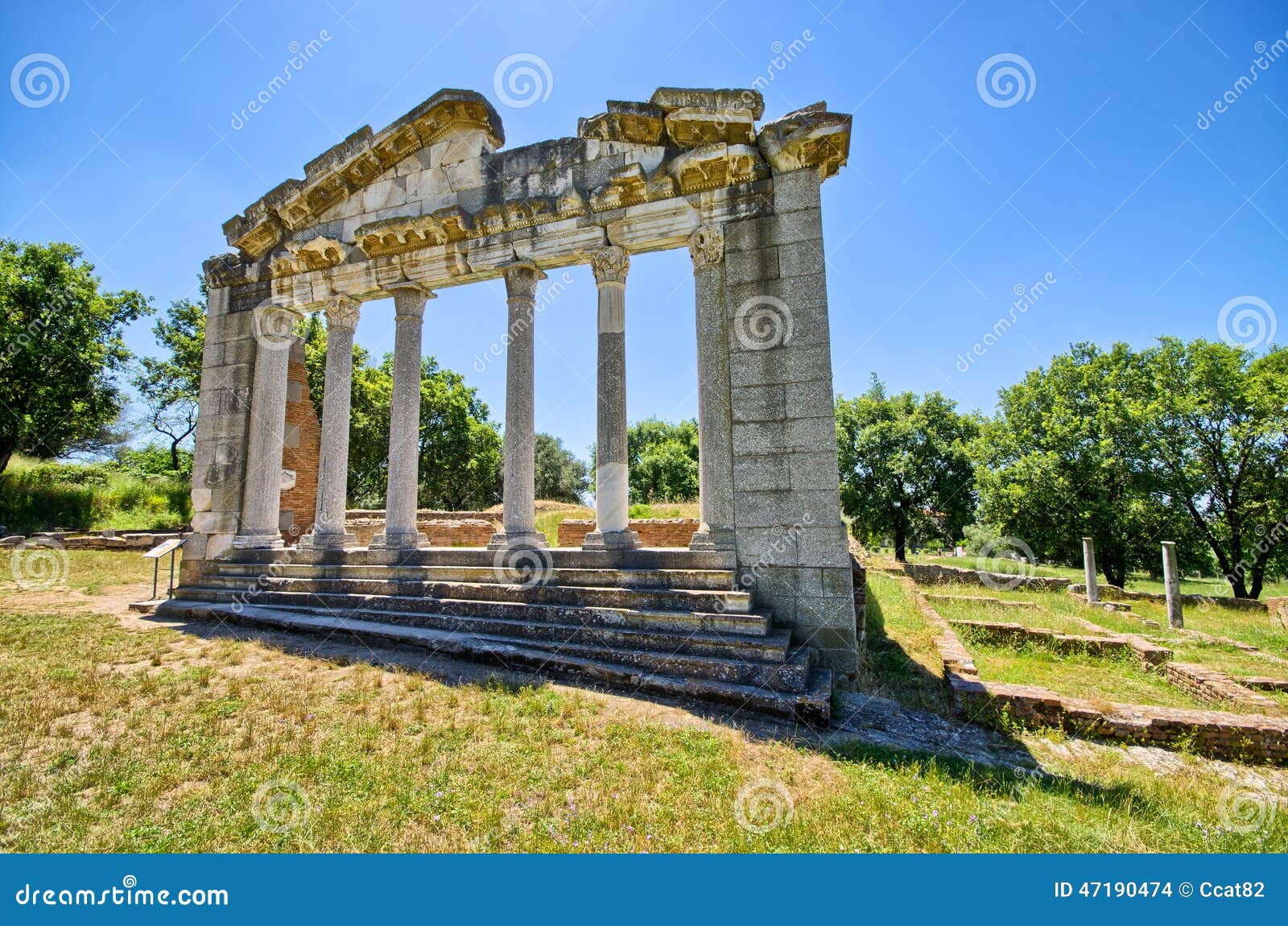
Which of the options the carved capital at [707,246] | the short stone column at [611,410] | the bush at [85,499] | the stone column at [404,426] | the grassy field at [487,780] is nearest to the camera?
the grassy field at [487,780]

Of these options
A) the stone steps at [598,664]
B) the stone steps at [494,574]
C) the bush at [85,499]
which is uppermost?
the bush at [85,499]

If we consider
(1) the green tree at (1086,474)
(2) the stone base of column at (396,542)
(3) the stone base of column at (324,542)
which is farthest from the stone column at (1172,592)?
(3) the stone base of column at (324,542)

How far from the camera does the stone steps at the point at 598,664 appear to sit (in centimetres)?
593

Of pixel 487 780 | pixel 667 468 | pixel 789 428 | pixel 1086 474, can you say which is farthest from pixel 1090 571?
pixel 667 468

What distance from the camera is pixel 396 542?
9.91 meters

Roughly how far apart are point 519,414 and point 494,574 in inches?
108

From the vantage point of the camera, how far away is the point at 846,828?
3.74 m

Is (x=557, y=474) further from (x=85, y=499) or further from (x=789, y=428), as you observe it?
(x=789, y=428)

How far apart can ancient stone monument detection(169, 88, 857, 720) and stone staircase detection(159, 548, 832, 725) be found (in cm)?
4

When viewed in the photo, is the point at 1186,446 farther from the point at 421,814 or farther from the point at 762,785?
the point at 421,814

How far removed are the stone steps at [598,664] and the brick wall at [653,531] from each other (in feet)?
18.3

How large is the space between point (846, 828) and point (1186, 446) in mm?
33212

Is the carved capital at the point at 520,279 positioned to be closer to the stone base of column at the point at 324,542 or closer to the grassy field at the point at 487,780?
the stone base of column at the point at 324,542

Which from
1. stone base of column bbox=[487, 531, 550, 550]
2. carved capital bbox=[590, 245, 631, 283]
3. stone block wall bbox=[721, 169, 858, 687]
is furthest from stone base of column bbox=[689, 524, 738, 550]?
carved capital bbox=[590, 245, 631, 283]
